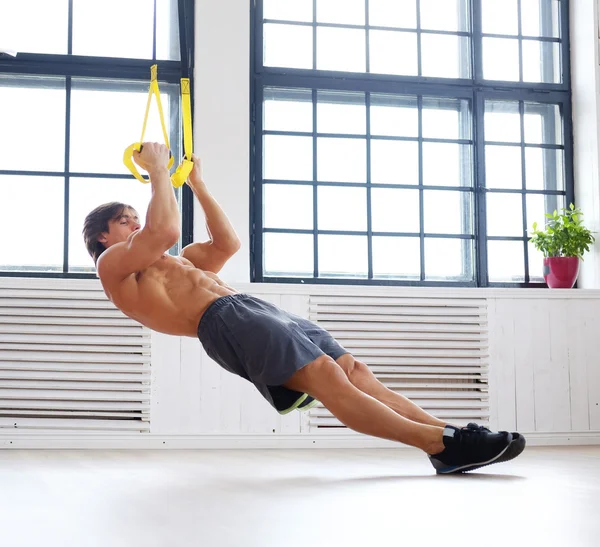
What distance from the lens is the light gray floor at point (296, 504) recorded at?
1.44 metres

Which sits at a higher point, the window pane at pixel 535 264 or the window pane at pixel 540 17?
the window pane at pixel 540 17

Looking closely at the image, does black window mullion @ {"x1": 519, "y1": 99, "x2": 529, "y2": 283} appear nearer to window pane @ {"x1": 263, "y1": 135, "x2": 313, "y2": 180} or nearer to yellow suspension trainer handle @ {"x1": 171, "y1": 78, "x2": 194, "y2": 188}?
window pane @ {"x1": 263, "y1": 135, "x2": 313, "y2": 180}

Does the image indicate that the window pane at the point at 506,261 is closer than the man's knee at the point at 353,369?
No

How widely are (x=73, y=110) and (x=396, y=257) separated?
194cm

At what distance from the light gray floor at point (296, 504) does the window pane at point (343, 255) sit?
1.56m

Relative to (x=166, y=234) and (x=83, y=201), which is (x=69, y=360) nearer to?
(x=83, y=201)

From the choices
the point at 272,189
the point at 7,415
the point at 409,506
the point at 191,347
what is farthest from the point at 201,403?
the point at 409,506

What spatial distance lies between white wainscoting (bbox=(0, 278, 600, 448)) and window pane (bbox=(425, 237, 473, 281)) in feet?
1.37

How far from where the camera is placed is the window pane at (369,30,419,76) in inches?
182

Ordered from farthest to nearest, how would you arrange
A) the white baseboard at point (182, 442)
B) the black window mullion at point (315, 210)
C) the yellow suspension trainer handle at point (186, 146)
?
the black window mullion at point (315, 210), the white baseboard at point (182, 442), the yellow suspension trainer handle at point (186, 146)

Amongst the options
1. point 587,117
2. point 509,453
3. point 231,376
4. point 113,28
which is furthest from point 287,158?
point 509,453

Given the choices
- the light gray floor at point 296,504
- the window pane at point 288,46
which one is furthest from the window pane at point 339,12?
the light gray floor at point 296,504

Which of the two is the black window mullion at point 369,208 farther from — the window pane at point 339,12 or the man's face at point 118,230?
the man's face at point 118,230

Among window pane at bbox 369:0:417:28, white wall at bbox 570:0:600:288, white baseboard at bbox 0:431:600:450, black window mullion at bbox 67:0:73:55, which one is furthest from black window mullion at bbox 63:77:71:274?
white wall at bbox 570:0:600:288
